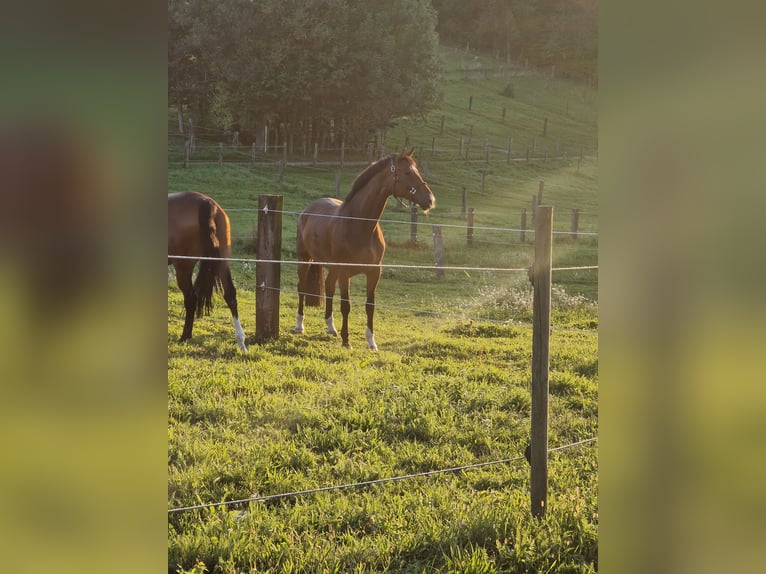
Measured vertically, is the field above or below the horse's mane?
below

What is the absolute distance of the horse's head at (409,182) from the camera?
286 inches

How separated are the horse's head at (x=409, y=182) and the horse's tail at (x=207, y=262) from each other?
1853mm

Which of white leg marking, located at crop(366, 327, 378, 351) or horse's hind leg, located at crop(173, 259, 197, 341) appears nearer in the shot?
horse's hind leg, located at crop(173, 259, 197, 341)

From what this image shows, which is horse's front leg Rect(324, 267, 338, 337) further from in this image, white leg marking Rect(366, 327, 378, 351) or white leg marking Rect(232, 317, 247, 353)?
white leg marking Rect(232, 317, 247, 353)

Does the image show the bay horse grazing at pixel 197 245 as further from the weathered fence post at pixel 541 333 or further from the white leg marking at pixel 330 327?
the weathered fence post at pixel 541 333

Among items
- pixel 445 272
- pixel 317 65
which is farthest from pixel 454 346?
pixel 317 65

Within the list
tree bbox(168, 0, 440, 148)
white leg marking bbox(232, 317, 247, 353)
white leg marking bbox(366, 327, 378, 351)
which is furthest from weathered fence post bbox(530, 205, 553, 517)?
tree bbox(168, 0, 440, 148)

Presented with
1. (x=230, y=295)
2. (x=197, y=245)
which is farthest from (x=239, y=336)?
(x=197, y=245)

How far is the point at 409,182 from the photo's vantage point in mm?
7277

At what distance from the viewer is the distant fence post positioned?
6.38 metres
